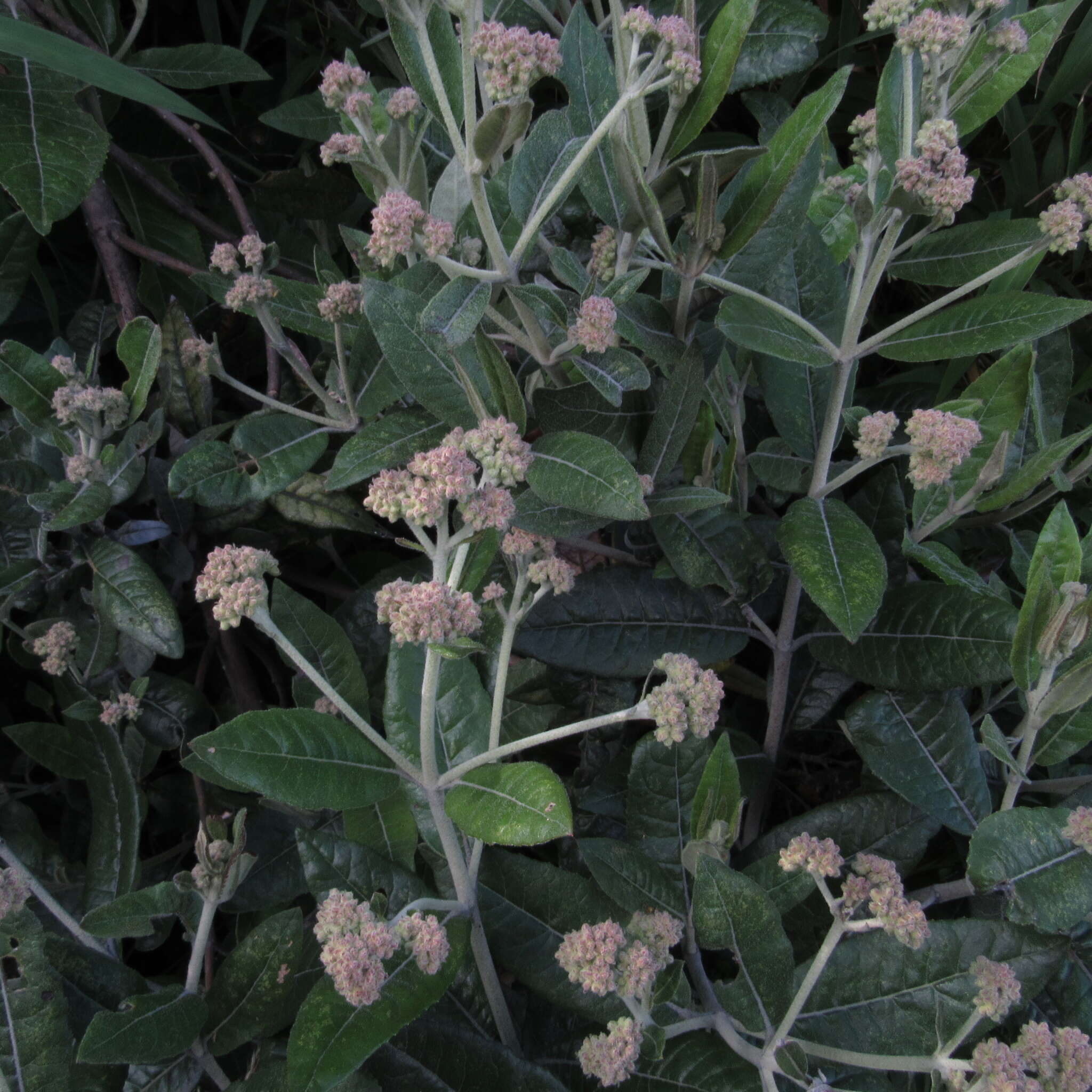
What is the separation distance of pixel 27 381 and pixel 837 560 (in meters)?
1.42

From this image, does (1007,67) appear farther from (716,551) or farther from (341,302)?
(341,302)

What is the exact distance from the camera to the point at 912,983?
1293 millimetres

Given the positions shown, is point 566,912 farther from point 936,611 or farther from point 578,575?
point 936,611

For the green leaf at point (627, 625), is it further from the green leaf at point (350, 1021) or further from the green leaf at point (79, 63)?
the green leaf at point (79, 63)

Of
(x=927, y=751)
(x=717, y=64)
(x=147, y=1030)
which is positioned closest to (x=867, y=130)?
(x=717, y=64)

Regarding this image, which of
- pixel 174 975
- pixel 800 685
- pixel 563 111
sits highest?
pixel 563 111

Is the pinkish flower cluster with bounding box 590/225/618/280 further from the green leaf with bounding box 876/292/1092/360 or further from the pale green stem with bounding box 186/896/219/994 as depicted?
the pale green stem with bounding box 186/896/219/994

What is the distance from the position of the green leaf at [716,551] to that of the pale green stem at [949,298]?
1.08ft

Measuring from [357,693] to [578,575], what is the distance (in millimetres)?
412

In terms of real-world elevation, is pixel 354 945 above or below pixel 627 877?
above

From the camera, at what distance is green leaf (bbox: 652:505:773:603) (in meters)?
1.47

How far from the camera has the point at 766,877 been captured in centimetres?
140

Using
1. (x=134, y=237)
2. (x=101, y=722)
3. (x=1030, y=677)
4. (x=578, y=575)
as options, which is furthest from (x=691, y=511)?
(x=134, y=237)

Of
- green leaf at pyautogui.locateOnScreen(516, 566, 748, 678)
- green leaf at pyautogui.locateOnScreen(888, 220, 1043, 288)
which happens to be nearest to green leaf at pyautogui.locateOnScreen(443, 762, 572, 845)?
green leaf at pyautogui.locateOnScreen(516, 566, 748, 678)
